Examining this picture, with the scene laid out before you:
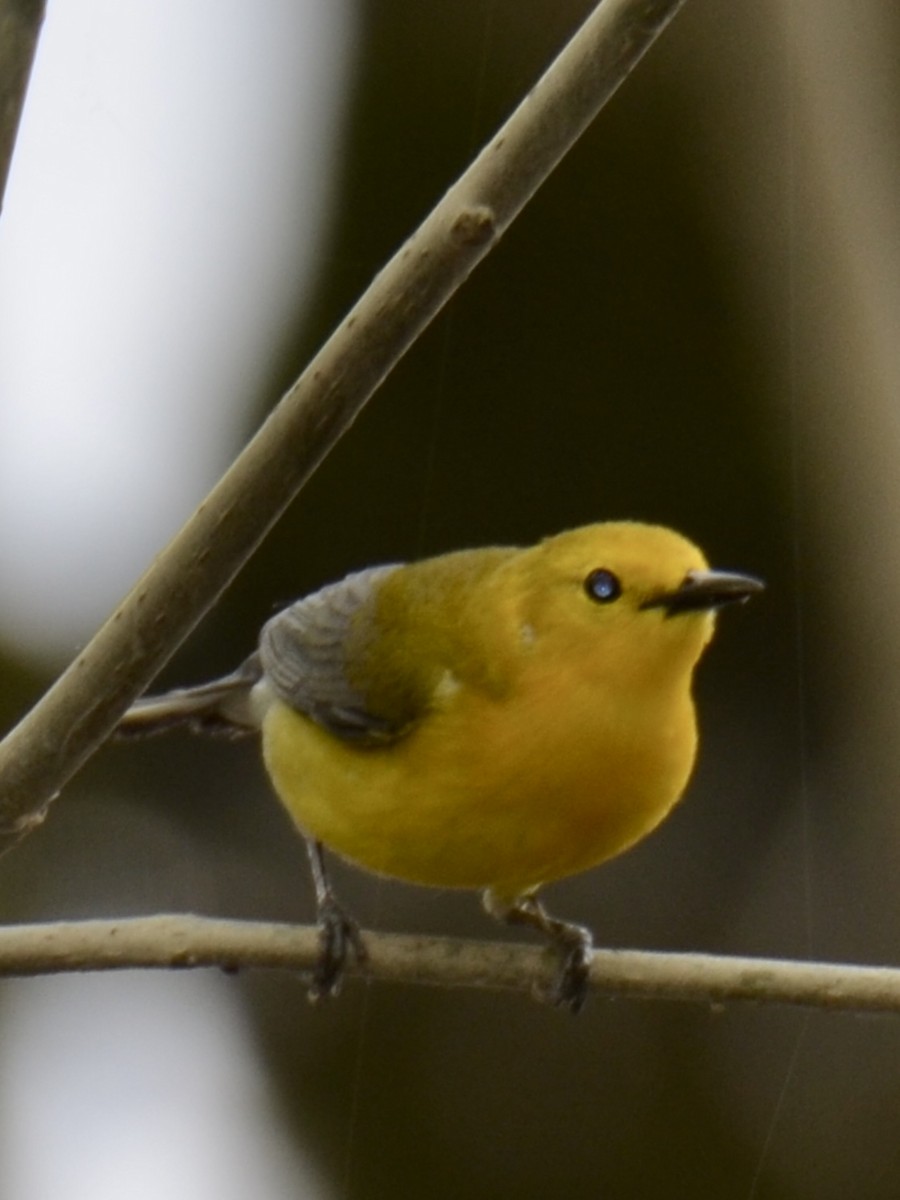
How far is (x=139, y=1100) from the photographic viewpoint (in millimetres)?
2828

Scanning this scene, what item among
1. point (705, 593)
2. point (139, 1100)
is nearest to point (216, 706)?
point (139, 1100)

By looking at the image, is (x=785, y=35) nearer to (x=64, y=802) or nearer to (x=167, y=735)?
(x=167, y=735)

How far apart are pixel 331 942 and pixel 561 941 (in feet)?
1.53

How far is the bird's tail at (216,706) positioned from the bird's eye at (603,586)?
87 centimetres

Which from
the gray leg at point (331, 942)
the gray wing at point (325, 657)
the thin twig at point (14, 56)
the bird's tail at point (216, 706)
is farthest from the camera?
the bird's tail at point (216, 706)

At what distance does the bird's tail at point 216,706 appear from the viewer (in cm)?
291

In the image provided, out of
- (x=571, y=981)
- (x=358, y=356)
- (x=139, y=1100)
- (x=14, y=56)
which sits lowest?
(x=139, y=1100)

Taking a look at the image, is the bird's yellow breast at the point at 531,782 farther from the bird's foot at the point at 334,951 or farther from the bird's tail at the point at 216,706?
the bird's tail at the point at 216,706

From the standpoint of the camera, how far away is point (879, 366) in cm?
208

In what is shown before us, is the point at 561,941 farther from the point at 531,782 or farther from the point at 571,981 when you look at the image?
the point at 531,782

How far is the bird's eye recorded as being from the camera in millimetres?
2354

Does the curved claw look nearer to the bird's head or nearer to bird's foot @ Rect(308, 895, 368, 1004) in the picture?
bird's foot @ Rect(308, 895, 368, 1004)

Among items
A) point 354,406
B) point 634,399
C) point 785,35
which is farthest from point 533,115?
point 634,399

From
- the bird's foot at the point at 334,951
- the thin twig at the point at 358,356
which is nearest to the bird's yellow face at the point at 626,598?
the bird's foot at the point at 334,951
